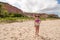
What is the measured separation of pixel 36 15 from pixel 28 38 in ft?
3.97

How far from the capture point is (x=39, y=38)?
9.66m

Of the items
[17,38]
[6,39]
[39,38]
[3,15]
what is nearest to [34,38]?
[39,38]

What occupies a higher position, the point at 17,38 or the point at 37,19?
the point at 37,19

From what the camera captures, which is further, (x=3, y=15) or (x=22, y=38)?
(x=3, y=15)

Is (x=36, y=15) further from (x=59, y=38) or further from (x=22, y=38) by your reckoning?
(x=59, y=38)

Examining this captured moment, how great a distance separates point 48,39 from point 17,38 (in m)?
1.64

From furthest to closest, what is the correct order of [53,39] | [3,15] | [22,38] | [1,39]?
[3,15], [53,39], [22,38], [1,39]

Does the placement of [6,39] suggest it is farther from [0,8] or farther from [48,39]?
[0,8]

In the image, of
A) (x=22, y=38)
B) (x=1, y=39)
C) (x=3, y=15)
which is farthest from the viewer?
(x=3, y=15)

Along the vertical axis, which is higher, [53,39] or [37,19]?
[37,19]

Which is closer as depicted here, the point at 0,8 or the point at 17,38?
the point at 17,38

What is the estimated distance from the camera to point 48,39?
9805mm

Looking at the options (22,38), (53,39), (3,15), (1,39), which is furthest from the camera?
(3,15)

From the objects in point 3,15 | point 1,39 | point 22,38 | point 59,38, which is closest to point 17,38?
point 22,38
